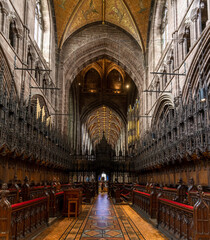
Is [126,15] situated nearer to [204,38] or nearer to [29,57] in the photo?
[29,57]

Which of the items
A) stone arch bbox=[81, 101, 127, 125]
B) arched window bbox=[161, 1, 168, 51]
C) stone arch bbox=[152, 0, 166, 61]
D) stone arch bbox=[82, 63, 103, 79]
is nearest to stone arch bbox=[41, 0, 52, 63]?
stone arch bbox=[152, 0, 166, 61]

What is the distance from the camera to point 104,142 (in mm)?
26891

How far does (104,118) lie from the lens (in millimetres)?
45875

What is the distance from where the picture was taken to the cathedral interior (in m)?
6.82

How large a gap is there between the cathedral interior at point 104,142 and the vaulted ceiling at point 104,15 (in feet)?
0.27

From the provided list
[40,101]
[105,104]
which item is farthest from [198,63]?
[105,104]

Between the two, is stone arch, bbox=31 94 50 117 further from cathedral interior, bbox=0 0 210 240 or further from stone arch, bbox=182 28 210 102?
stone arch, bbox=182 28 210 102

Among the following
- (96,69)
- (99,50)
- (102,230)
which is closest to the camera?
(102,230)

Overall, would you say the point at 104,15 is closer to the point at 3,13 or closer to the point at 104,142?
the point at 104,142

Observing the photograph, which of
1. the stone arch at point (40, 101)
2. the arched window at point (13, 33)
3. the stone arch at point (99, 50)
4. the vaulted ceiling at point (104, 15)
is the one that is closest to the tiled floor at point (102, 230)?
the stone arch at point (40, 101)

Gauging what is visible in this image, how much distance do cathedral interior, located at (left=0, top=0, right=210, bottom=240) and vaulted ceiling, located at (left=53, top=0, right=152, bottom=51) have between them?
8 cm

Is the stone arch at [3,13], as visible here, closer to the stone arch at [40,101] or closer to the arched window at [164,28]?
the stone arch at [40,101]

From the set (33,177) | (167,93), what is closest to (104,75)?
(167,93)

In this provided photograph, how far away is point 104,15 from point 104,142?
11.7 meters
